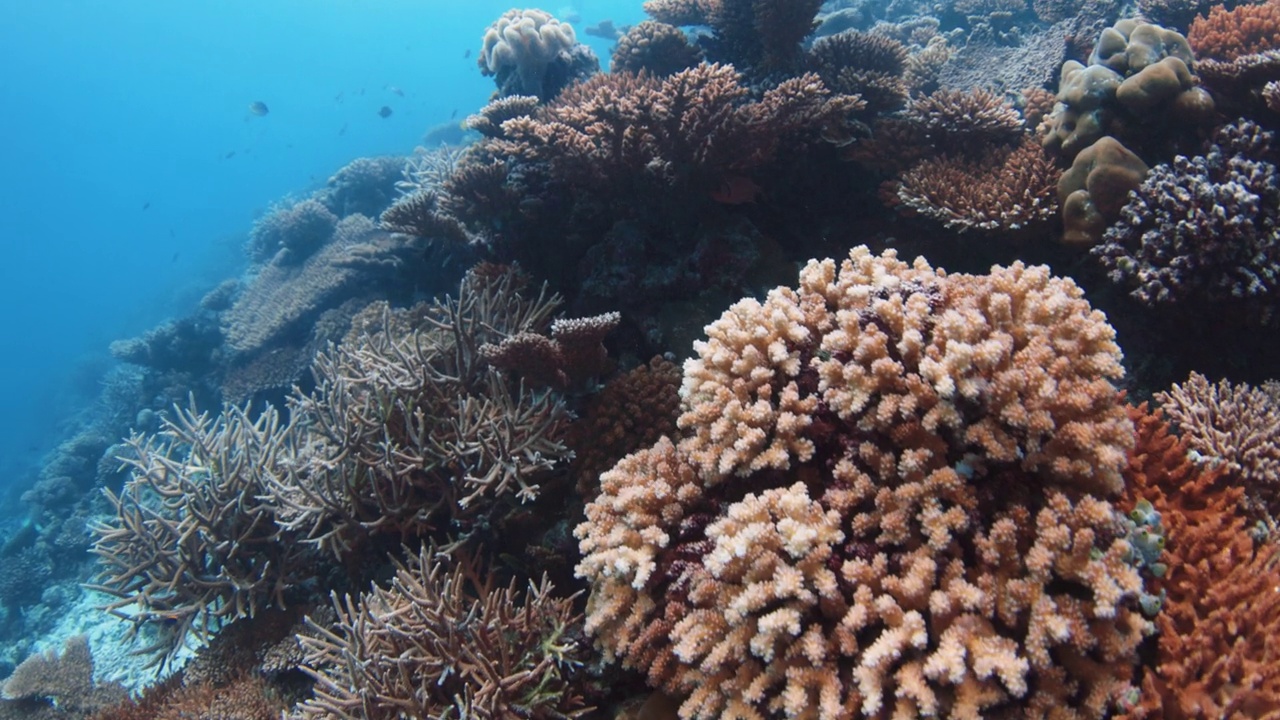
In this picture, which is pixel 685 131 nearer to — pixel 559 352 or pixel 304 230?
pixel 559 352

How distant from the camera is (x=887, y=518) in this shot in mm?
2287

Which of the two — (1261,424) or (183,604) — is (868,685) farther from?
(183,604)

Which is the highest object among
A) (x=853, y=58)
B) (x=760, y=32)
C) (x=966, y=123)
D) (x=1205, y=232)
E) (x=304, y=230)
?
(x=760, y=32)

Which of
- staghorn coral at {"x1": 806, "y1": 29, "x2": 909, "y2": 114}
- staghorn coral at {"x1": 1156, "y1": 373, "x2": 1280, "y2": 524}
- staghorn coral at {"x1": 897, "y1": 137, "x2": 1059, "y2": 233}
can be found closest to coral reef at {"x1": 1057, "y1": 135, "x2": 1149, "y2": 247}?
staghorn coral at {"x1": 897, "y1": 137, "x2": 1059, "y2": 233}

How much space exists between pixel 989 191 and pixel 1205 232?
129cm

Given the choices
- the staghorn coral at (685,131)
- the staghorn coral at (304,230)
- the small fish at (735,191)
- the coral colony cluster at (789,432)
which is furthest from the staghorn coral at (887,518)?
the staghorn coral at (304,230)

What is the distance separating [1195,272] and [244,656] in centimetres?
725

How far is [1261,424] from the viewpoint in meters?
2.88

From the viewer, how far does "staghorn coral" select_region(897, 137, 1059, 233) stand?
425cm

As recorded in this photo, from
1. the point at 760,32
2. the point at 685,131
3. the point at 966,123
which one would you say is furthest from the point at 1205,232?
the point at 760,32

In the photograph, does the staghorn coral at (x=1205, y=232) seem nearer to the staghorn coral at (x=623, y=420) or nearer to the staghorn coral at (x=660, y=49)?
the staghorn coral at (x=623, y=420)

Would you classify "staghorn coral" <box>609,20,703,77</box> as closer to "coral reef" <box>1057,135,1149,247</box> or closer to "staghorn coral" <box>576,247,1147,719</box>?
"coral reef" <box>1057,135,1149,247</box>

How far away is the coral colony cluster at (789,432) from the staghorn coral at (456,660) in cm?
2

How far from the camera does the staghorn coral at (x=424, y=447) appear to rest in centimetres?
409
